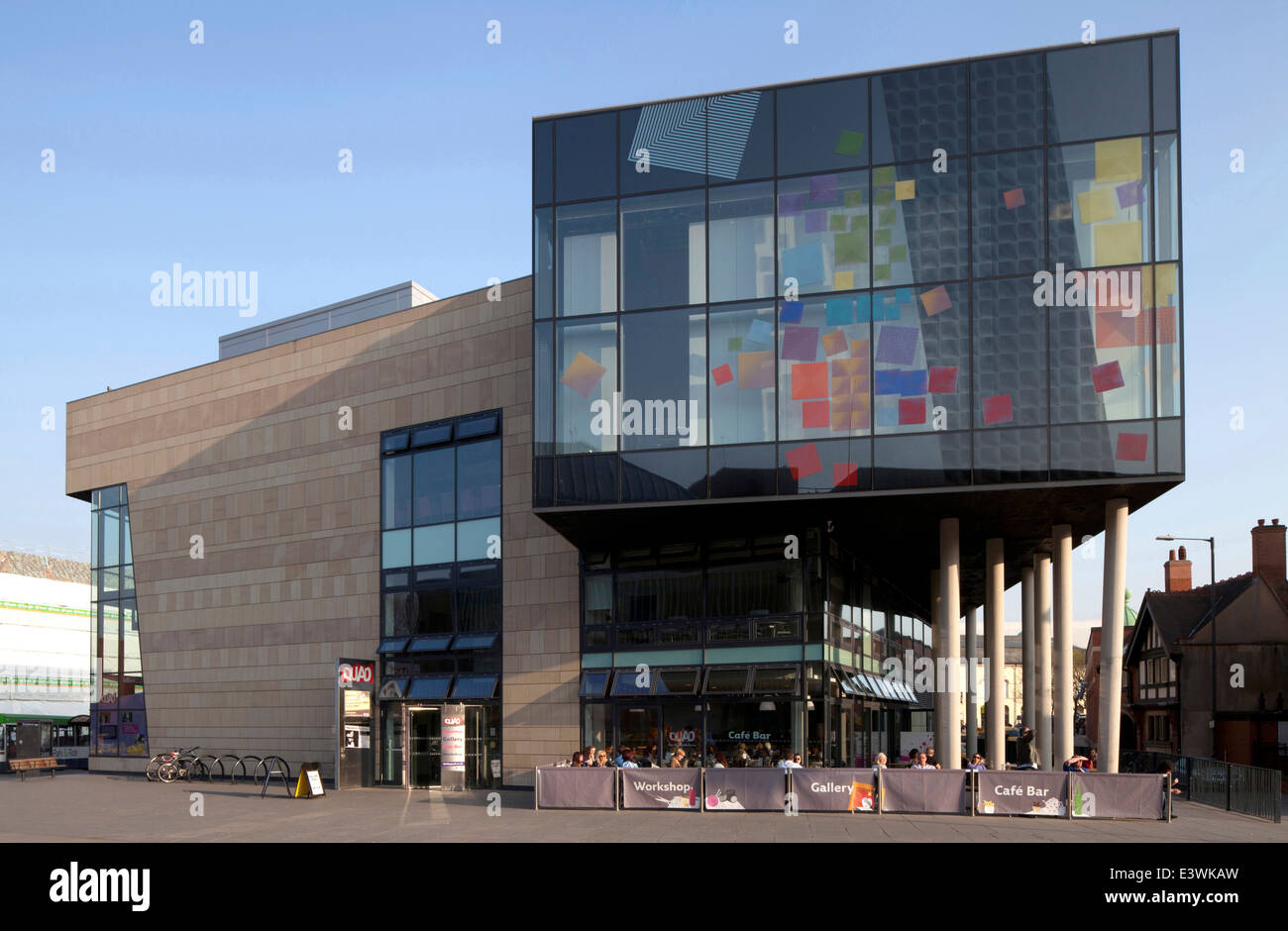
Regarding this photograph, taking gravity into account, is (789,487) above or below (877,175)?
below

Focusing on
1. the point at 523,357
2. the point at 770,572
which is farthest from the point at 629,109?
the point at 770,572

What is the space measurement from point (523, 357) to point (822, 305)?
9.53 meters

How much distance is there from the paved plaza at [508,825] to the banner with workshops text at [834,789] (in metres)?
0.33

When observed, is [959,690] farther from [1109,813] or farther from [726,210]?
[726,210]

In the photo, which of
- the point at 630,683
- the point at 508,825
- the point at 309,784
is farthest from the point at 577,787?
the point at 309,784

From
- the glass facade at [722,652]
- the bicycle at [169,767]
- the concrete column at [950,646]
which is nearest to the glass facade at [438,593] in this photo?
the glass facade at [722,652]

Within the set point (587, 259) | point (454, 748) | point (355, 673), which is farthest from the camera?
point (355, 673)

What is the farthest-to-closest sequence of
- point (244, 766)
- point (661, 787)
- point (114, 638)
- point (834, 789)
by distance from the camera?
point (114, 638) → point (244, 766) → point (661, 787) → point (834, 789)

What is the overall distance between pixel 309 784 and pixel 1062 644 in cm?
2027

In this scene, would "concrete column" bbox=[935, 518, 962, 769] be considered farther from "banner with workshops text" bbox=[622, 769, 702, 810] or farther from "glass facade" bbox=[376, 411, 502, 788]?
"glass facade" bbox=[376, 411, 502, 788]

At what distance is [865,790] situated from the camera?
2364 centimetres
